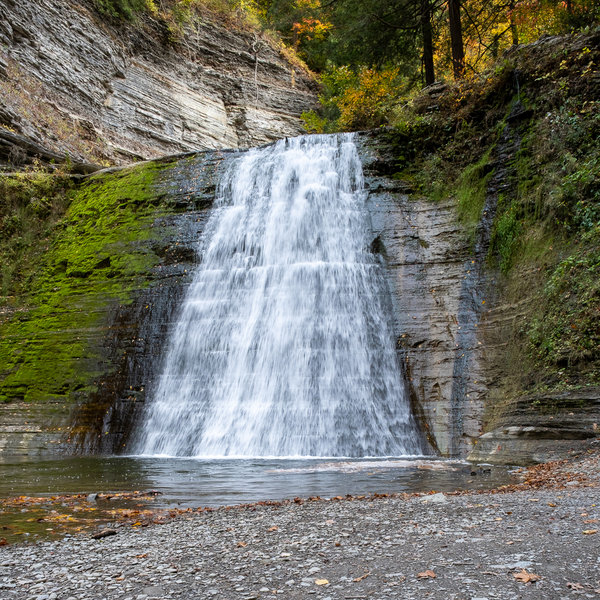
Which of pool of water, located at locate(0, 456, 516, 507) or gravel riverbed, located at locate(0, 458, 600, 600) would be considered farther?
pool of water, located at locate(0, 456, 516, 507)

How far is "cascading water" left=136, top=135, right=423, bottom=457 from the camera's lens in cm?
897

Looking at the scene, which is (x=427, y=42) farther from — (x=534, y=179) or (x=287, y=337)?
(x=287, y=337)

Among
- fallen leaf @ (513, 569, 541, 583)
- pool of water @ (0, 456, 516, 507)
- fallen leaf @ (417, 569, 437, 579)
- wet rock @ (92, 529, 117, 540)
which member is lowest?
wet rock @ (92, 529, 117, 540)

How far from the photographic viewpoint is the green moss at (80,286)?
10938 mm

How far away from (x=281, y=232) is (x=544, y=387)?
6.91 metres

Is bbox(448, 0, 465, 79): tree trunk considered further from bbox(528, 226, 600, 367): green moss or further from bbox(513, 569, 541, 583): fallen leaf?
bbox(513, 569, 541, 583): fallen leaf

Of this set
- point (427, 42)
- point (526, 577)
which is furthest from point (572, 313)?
point (427, 42)

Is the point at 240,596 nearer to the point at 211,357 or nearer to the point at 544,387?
the point at 544,387

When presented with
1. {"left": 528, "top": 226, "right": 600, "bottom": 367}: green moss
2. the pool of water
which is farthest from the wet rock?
{"left": 528, "top": 226, "right": 600, "bottom": 367}: green moss

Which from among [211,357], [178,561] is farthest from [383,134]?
[178,561]

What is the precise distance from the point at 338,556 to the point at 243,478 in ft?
11.9

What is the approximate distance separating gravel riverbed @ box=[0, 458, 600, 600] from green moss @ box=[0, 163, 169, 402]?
26.7ft

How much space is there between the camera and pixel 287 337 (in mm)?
10305

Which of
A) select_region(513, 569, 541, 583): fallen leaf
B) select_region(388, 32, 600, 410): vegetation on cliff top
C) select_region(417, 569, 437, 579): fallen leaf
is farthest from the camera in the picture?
select_region(388, 32, 600, 410): vegetation on cliff top
